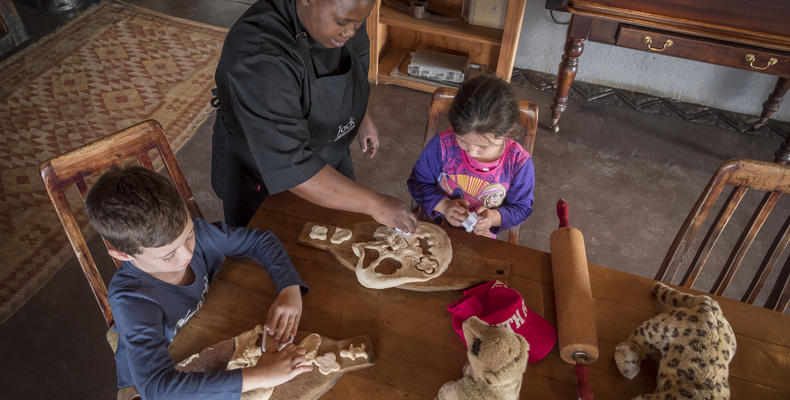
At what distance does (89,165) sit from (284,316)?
26.1 inches

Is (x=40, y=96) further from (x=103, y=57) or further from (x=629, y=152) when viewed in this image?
(x=629, y=152)

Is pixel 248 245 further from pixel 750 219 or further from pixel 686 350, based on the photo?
pixel 750 219

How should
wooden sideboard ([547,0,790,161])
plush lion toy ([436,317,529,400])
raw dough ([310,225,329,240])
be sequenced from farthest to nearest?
wooden sideboard ([547,0,790,161]), raw dough ([310,225,329,240]), plush lion toy ([436,317,529,400])

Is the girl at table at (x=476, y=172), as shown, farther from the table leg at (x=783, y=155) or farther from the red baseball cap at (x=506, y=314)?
the table leg at (x=783, y=155)

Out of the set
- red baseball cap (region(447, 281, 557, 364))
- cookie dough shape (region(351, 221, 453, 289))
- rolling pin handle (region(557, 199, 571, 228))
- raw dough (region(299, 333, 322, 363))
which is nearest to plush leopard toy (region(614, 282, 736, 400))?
red baseball cap (region(447, 281, 557, 364))

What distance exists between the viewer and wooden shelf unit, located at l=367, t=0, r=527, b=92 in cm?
317

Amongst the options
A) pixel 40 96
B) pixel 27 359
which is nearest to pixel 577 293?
pixel 27 359

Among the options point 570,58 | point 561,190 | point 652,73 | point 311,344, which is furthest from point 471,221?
point 652,73

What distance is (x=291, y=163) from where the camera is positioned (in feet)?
4.26

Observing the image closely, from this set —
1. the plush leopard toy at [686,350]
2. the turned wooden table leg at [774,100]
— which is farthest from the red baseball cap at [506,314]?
the turned wooden table leg at [774,100]

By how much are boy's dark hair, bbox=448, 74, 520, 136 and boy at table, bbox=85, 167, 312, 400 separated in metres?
0.64

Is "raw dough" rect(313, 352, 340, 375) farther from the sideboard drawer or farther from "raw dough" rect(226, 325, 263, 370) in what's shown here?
the sideboard drawer

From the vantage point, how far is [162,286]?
1230 mm


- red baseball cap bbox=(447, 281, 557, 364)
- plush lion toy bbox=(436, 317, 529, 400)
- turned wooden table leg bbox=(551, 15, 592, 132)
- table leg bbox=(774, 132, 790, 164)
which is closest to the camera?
plush lion toy bbox=(436, 317, 529, 400)
